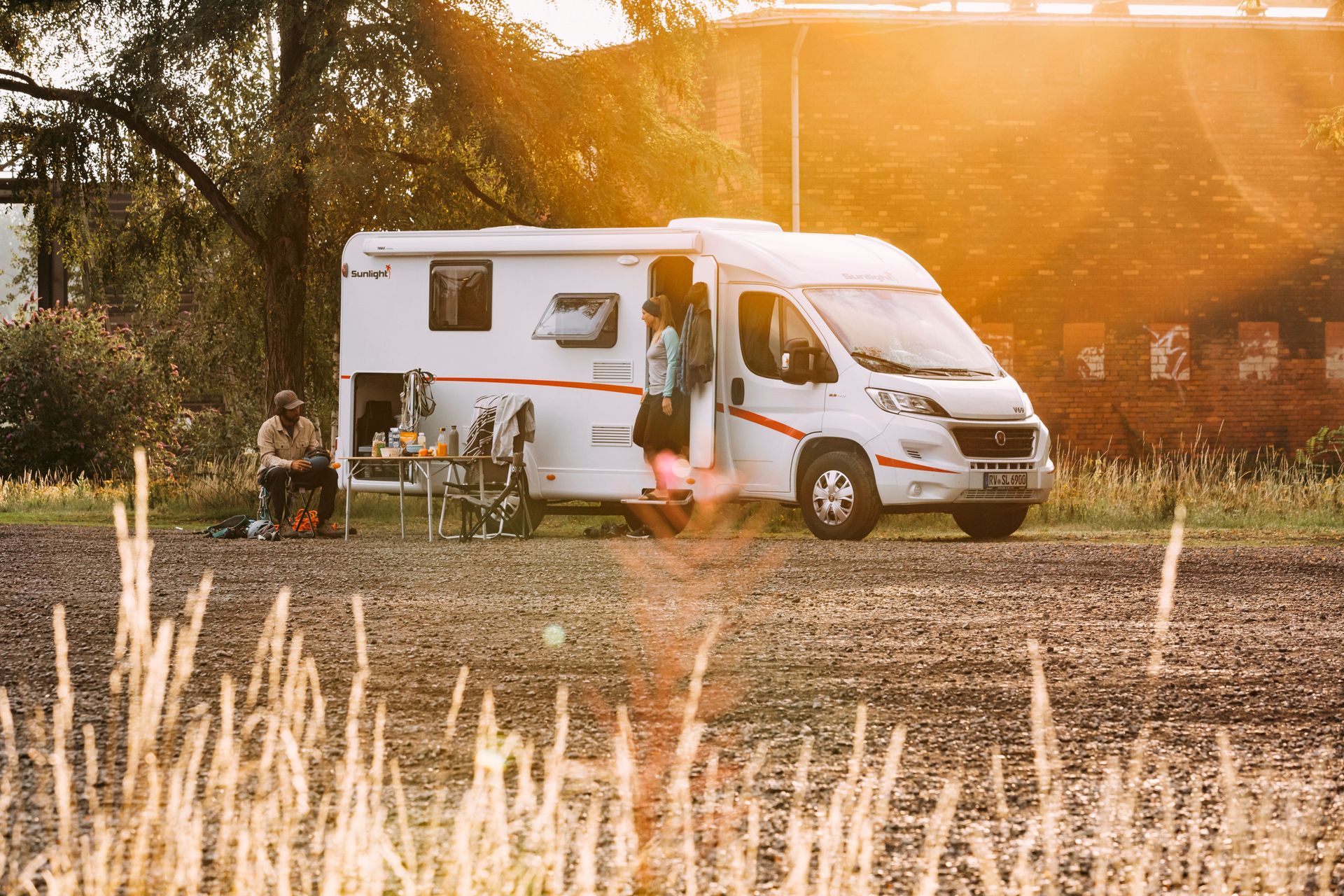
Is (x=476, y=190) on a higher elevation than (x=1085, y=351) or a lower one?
higher

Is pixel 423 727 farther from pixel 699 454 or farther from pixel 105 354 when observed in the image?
pixel 105 354

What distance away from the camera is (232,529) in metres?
Answer: 13.3

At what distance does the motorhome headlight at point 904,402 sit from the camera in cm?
1228

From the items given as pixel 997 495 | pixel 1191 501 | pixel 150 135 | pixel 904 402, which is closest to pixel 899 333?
pixel 904 402

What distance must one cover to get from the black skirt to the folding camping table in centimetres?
126

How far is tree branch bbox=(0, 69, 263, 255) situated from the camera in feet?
53.2

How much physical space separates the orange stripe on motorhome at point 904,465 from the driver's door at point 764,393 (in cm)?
61

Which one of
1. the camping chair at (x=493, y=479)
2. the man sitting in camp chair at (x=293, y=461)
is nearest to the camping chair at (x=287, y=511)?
the man sitting in camp chair at (x=293, y=461)

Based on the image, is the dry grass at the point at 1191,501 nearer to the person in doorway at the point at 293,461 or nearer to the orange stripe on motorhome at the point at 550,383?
the orange stripe on motorhome at the point at 550,383

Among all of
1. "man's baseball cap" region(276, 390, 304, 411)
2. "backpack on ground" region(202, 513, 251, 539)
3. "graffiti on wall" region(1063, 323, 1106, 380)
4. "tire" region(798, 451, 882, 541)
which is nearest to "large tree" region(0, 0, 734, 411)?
"man's baseball cap" region(276, 390, 304, 411)

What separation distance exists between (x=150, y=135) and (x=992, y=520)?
9.04m

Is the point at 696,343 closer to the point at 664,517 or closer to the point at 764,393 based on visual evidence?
the point at 764,393

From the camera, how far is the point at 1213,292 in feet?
75.2

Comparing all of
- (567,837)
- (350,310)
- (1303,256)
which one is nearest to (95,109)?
(350,310)
